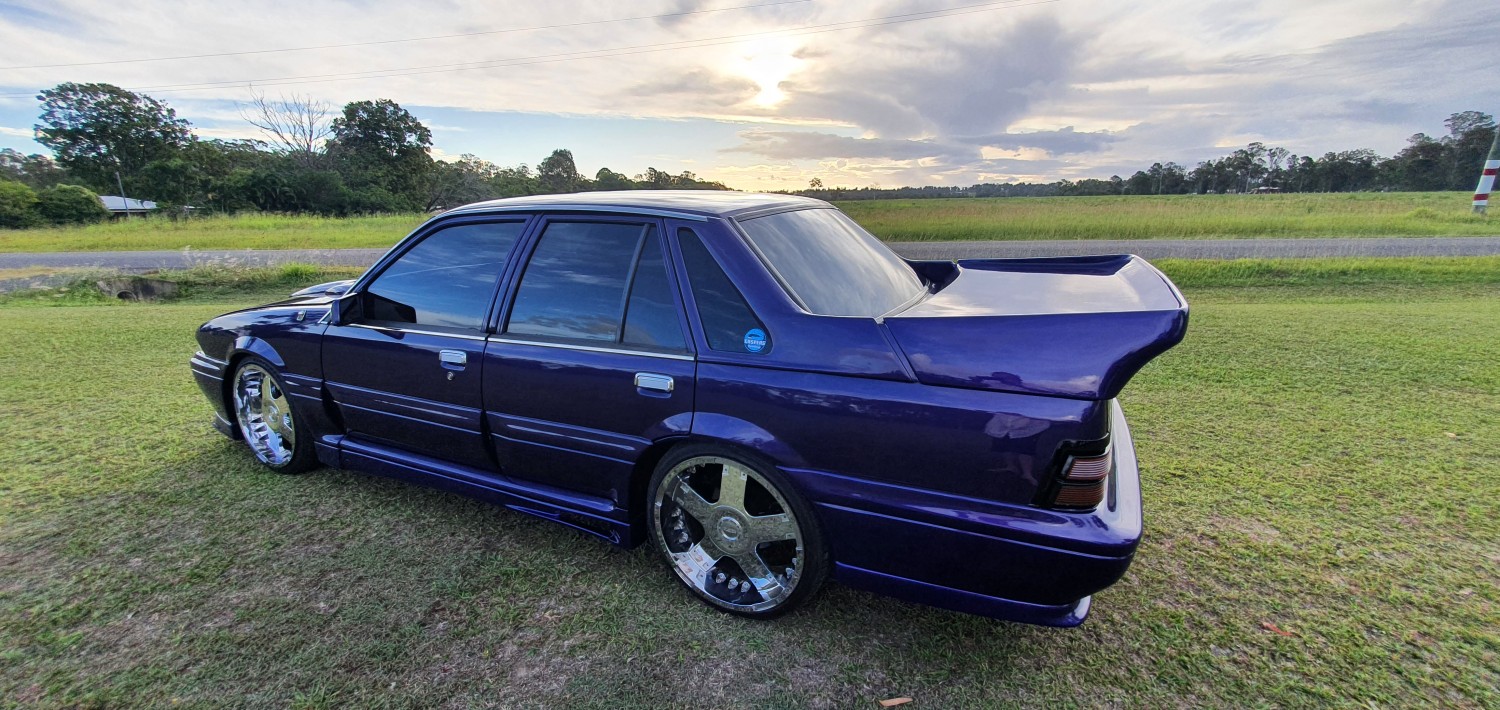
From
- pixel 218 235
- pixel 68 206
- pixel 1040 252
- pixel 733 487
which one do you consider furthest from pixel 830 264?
pixel 68 206

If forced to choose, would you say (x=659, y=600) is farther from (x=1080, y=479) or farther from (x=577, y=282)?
(x=1080, y=479)

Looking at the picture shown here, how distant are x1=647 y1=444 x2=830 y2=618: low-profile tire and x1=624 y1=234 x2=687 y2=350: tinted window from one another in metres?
0.41

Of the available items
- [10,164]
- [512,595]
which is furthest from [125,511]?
[10,164]

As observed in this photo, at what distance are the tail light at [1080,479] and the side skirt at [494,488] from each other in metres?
1.53

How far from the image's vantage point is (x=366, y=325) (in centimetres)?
288

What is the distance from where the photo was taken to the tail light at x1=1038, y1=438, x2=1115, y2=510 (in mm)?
1664

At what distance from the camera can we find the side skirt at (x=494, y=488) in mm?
2424

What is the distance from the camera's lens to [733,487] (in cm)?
217

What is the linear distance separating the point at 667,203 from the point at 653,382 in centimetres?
74

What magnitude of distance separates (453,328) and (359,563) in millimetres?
1053

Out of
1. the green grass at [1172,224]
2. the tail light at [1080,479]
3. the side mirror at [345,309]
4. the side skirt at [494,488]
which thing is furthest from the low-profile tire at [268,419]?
the green grass at [1172,224]

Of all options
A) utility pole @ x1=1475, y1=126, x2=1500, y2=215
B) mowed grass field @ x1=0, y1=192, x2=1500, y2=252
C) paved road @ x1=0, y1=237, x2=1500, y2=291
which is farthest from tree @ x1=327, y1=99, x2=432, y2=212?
utility pole @ x1=1475, y1=126, x2=1500, y2=215

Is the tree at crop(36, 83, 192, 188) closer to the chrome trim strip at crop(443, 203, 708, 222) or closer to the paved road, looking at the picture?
the paved road

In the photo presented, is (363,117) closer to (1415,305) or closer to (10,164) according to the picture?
(10,164)
